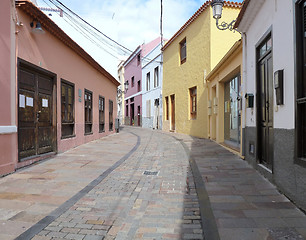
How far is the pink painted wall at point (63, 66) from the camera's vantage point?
5904mm

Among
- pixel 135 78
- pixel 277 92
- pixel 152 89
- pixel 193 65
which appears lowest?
pixel 277 92

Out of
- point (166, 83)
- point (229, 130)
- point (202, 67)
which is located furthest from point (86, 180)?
point (166, 83)

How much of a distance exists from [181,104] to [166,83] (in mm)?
3143

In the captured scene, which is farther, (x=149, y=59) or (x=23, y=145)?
(x=149, y=59)

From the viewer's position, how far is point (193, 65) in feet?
44.5

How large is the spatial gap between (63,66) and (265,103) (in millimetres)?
6130

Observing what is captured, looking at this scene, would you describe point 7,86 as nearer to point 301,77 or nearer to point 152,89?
point 301,77

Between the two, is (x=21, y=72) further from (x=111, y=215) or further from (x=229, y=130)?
(x=229, y=130)

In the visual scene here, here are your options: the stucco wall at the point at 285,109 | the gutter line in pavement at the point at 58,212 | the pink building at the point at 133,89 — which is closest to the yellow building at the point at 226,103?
the stucco wall at the point at 285,109

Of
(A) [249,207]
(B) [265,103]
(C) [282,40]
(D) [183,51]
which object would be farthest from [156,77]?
(A) [249,207]

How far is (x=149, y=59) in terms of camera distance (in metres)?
22.2

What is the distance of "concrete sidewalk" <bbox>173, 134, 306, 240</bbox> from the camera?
8.77 feet

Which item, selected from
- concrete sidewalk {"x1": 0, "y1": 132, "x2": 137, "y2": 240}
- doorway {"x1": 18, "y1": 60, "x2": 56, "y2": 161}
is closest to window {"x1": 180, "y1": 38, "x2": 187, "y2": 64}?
doorway {"x1": 18, "y1": 60, "x2": 56, "y2": 161}

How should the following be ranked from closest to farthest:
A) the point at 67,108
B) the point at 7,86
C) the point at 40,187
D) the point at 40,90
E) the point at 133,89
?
the point at 40,187
the point at 7,86
the point at 40,90
the point at 67,108
the point at 133,89
